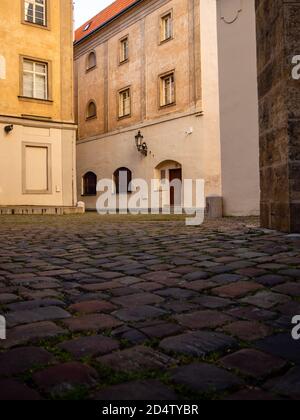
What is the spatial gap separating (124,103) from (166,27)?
4.63 metres

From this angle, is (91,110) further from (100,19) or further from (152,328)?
(152,328)

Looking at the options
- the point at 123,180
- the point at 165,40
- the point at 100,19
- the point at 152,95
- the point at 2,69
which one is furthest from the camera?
the point at 100,19

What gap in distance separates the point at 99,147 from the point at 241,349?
23.8m

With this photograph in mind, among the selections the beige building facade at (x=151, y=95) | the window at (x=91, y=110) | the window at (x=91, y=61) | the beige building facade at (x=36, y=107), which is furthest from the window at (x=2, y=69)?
the window at (x=91, y=61)

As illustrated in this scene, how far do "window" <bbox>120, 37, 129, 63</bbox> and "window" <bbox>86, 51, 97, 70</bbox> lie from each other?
2.64m

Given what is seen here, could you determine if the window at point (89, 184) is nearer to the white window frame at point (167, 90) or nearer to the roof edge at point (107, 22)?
the white window frame at point (167, 90)

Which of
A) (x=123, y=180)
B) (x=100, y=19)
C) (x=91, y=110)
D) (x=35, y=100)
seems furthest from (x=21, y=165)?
(x=100, y=19)

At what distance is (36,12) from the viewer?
18.3 m

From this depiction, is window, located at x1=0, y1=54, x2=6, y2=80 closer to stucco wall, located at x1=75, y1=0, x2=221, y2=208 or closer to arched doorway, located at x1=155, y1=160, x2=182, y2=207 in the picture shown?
stucco wall, located at x1=75, y1=0, x2=221, y2=208

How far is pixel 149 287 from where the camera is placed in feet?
8.98

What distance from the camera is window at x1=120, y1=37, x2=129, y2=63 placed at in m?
23.0

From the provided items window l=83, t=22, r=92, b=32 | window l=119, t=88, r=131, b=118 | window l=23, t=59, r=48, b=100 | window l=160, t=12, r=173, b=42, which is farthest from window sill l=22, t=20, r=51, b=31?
window l=83, t=22, r=92, b=32

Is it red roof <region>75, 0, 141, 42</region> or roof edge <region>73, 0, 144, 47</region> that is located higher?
red roof <region>75, 0, 141, 42</region>
